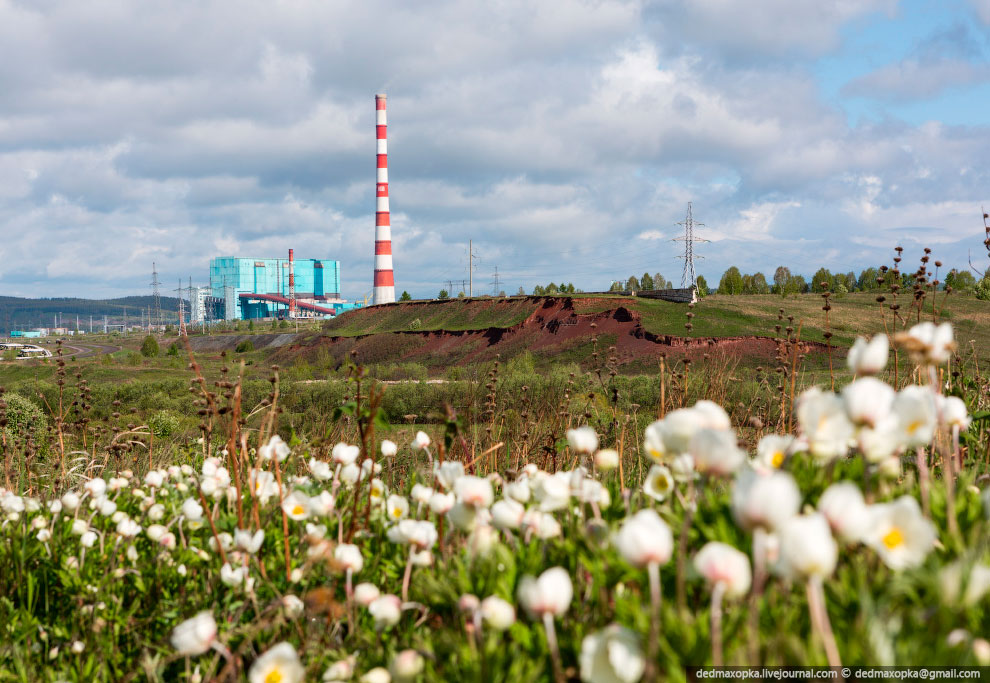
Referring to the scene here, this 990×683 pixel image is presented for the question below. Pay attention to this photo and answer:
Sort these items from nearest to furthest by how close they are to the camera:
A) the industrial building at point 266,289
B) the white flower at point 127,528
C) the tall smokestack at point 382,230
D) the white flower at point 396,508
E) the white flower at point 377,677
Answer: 1. the white flower at point 377,677
2. the white flower at point 396,508
3. the white flower at point 127,528
4. the tall smokestack at point 382,230
5. the industrial building at point 266,289

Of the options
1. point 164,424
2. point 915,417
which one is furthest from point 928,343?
point 164,424

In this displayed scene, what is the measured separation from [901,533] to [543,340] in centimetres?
3913

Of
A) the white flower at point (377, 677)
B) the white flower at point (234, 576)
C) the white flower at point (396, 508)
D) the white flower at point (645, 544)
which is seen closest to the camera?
the white flower at point (645, 544)

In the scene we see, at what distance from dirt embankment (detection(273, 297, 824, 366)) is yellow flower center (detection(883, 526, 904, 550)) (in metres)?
30.9

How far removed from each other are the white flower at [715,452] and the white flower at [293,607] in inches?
38.1

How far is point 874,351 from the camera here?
1.28m

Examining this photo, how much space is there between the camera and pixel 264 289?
135250 millimetres

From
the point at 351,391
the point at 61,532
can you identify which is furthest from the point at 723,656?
the point at 351,391

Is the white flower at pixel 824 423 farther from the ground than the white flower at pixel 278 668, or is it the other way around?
the white flower at pixel 824 423

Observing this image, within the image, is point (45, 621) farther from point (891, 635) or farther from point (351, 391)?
point (351, 391)

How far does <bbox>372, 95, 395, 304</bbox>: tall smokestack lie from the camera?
200 feet

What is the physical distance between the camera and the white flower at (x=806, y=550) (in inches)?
34.0

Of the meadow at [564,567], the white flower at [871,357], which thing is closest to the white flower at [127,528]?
the meadow at [564,567]

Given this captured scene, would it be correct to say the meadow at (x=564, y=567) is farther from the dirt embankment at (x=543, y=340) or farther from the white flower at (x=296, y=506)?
the dirt embankment at (x=543, y=340)
